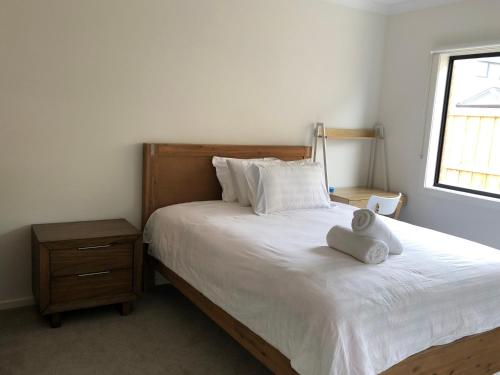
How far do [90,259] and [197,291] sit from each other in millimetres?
681

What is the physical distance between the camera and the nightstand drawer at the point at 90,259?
8.63 feet

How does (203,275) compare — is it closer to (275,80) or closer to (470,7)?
(275,80)

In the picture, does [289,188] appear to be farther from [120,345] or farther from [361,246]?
[120,345]

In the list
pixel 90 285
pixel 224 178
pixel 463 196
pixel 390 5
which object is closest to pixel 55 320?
pixel 90 285

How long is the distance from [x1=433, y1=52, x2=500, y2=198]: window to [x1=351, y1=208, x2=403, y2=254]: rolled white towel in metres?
1.80

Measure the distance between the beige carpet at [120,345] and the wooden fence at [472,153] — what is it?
96.8 inches

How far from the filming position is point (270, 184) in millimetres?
3162

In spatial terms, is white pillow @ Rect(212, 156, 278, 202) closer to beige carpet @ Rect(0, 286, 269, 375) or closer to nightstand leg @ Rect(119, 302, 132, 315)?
beige carpet @ Rect(0, 286, 269, 375)

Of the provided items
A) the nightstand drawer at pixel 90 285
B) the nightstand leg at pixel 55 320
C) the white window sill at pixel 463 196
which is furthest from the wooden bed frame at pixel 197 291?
the white window sill at pixel 463 196

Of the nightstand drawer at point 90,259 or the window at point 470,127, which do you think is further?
the window at point 470,127

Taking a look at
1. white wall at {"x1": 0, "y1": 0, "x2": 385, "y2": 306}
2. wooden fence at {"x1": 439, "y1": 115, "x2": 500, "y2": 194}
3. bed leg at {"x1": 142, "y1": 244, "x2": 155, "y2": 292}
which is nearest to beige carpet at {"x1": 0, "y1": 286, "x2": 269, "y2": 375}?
bed leg at {"x1": 142, "y1": 244, "x2": 155, "y2": 292}

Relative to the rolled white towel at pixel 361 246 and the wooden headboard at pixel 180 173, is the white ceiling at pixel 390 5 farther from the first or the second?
the rolled white towel at pixel 361 246

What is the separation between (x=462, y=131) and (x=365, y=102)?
0.92 meters

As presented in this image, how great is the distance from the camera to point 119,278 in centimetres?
284
